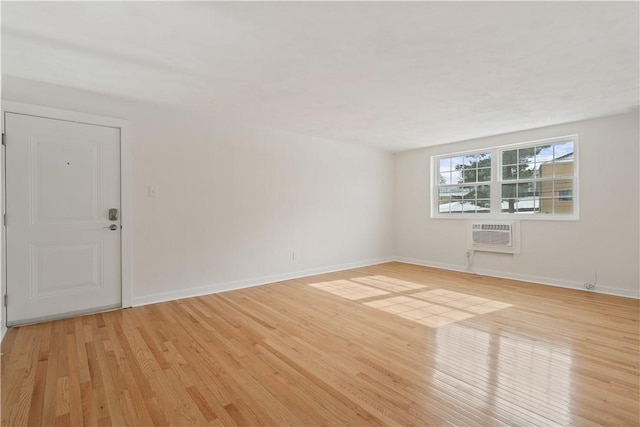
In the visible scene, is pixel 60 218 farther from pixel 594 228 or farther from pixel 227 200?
pixel 594 228

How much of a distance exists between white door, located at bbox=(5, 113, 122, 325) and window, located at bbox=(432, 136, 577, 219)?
5.36 metres

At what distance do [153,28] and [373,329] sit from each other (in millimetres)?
2989

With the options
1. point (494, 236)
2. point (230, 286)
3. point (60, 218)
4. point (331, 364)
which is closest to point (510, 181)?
point (494, 236)

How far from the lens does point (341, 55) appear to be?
100 inches

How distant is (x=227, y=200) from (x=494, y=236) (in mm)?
4311

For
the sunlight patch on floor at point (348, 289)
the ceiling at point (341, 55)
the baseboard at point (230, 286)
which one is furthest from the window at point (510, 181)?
the sunlight patch on floor at point (348, 289)

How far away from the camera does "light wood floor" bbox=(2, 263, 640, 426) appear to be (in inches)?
68.2

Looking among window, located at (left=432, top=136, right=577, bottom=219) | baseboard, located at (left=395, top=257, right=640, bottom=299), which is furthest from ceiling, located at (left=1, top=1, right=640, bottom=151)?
baseboard, located at (left=395, top=257, right=640, bottom=299)

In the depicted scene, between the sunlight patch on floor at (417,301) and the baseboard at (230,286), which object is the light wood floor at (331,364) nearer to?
the sunlight patch on floor at (417,301)

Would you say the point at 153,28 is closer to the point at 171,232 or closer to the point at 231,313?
the point at 171,232

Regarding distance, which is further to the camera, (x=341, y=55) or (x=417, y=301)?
(x=417, y=301)

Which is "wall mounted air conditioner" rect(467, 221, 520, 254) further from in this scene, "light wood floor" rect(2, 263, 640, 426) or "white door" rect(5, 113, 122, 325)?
"white door" rect(5, 113, 122, 325)

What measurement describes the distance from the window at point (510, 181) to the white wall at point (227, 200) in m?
1.58

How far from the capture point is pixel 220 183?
4.32 metres
